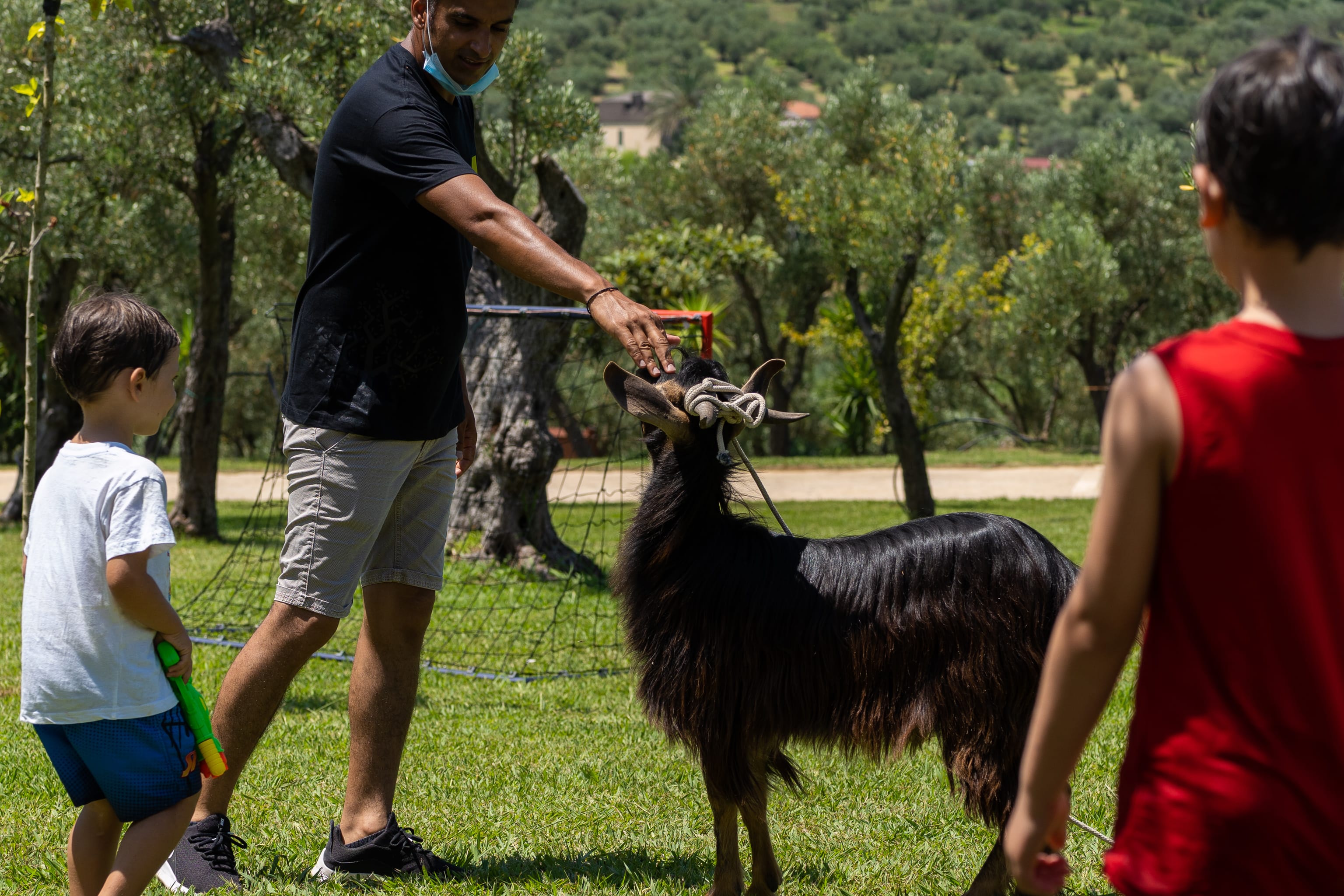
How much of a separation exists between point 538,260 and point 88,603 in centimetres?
122

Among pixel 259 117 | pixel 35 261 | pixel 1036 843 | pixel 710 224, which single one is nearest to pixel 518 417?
pixel 259 117

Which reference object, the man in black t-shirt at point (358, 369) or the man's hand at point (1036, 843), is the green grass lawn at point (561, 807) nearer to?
the man in black t-shirt at point (358, 369)

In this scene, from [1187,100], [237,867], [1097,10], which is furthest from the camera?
[1097,10]

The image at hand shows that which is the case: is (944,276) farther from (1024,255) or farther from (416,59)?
(416,59)

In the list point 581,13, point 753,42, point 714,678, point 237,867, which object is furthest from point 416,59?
point 581,13

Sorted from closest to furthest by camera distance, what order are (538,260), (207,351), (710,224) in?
(538,260), (207,351), (710,224)

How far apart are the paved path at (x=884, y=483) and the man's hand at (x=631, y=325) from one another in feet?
38.3

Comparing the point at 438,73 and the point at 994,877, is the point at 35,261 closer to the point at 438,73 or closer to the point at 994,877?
the point at 438,73

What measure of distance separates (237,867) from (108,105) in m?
10.9

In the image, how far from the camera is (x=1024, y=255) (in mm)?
25328

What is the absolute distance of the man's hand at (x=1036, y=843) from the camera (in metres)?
1.54

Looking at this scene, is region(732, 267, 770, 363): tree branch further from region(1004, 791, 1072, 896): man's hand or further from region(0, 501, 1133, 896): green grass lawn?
region(1004, 791, 1072, 896): man's hand

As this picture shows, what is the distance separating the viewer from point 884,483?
59.1 feet

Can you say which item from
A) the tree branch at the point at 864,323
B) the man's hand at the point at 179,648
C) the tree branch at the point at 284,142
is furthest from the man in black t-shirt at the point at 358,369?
the tree branch at the point at 864,323
